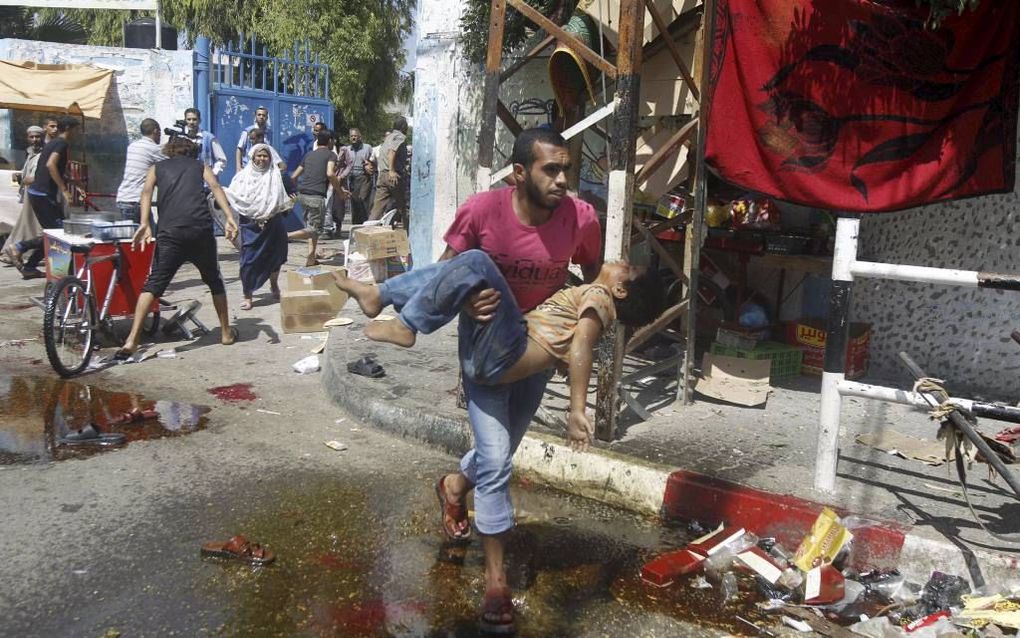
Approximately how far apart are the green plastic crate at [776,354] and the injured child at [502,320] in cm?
311

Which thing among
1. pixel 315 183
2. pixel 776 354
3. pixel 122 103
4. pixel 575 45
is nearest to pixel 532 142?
pixel 575 45

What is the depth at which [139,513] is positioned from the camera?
4.45 metres

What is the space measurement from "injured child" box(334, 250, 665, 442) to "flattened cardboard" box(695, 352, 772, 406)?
2.93 m

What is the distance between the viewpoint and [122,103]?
16812 mm

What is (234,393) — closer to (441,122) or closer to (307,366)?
(307,366)

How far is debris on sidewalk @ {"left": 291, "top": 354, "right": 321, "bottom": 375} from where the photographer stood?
7.40 meters

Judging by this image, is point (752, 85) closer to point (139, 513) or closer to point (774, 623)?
point (774, 623)

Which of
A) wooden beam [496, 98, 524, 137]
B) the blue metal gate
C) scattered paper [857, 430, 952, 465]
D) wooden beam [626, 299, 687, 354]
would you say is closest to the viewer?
scattered paper [857, 430, 952, 465]

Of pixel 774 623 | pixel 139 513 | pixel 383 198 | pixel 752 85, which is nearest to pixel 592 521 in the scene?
pixel 774 623

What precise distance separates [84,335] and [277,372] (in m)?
1.58

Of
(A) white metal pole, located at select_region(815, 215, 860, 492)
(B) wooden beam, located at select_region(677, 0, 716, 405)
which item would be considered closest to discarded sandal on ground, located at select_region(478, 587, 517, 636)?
(A) white metal pole, located at select_region(815, 215, 860, 492)

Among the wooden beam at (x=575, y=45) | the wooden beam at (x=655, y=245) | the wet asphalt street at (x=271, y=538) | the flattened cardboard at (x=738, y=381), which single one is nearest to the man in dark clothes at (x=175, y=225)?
the wet asphalt street at (x=271, y=538)

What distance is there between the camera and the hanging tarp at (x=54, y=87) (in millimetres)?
15367

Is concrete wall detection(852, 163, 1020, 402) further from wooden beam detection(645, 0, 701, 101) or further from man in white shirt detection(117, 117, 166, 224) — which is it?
man in white shirt detection(117, 117, 166, 224)
